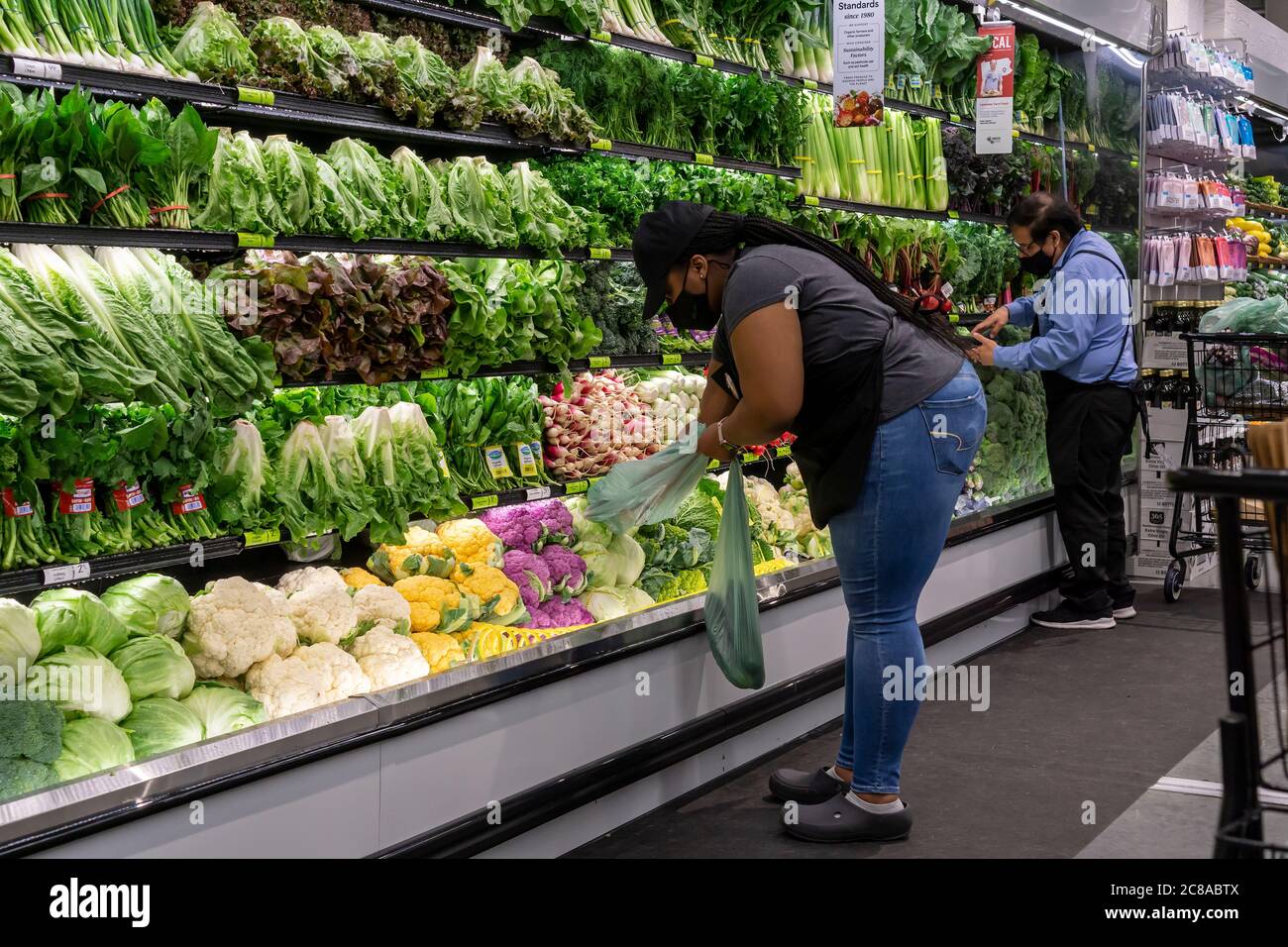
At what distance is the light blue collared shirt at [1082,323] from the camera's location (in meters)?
6.40

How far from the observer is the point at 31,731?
2.84 metres

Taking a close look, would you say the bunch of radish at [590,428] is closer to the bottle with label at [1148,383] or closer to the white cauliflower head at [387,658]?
the white cauliflower head at [387,658]

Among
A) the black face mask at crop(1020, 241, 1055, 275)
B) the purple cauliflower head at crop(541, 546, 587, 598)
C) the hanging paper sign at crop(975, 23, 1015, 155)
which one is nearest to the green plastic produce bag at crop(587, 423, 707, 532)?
the purple cauliflower head at crop(541, 546, 587, 598)

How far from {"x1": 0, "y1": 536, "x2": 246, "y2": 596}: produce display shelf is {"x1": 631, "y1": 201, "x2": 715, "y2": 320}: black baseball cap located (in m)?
1.40

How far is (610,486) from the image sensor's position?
14.6ft

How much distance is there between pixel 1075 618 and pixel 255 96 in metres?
4.81

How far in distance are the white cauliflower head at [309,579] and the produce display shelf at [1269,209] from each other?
11.8 m

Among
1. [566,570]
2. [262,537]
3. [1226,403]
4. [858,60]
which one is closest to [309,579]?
[262,537]

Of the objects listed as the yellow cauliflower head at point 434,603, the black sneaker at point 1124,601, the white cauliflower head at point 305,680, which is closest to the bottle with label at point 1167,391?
the black sneaker at point 1124,601

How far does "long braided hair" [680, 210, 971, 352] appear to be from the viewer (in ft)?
11.8

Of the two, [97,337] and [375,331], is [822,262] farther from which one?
[97,337]
